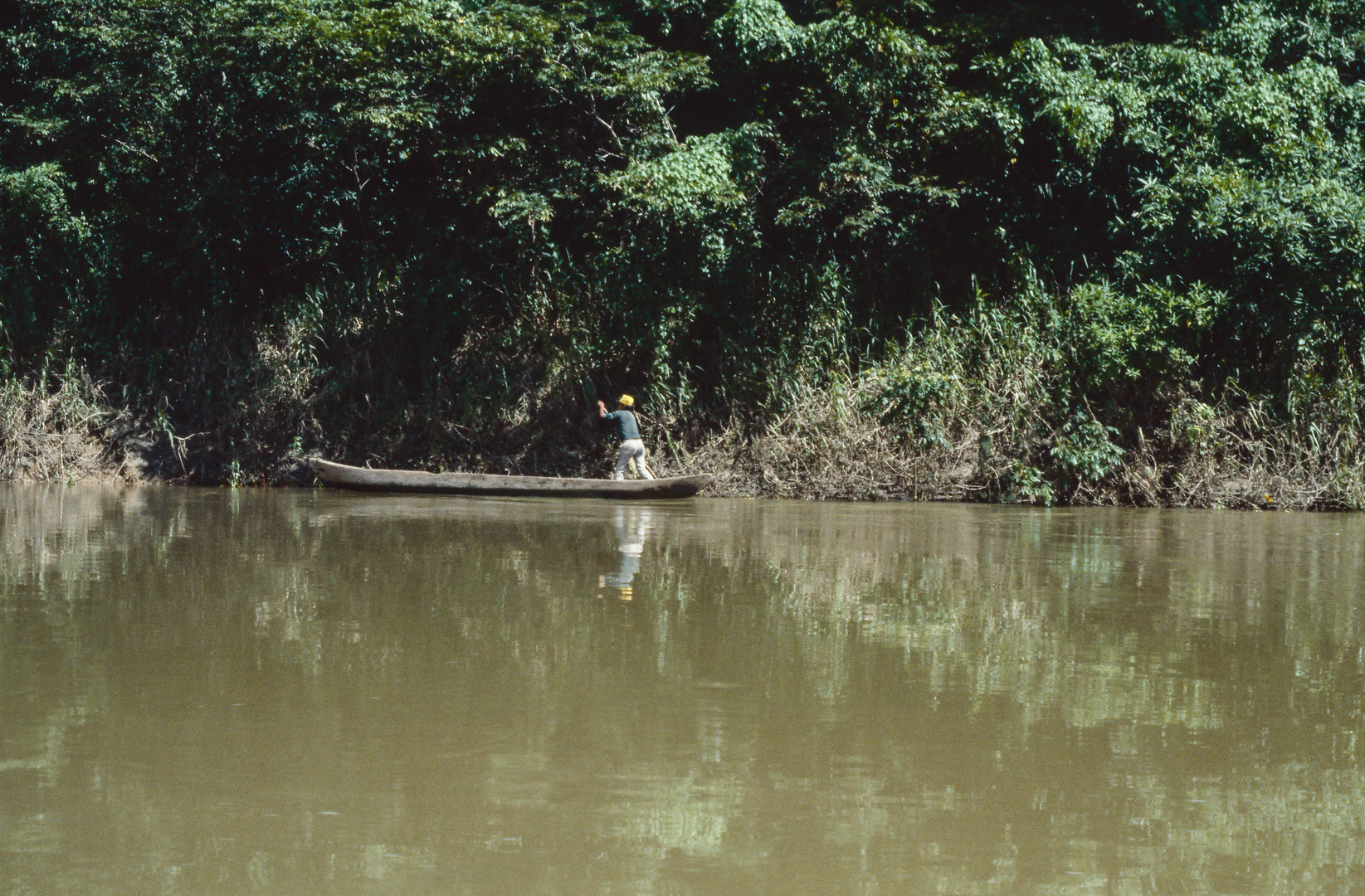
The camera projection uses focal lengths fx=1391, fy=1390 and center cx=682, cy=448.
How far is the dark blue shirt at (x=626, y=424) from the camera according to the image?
1858 cm

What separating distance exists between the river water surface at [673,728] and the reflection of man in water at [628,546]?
0.29 feet

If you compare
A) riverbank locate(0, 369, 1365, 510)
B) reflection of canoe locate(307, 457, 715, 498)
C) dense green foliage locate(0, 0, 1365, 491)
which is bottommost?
reflection of canoe locate(307, 457, 715, 498)

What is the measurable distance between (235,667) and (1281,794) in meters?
3.85

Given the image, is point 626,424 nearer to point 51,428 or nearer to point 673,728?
point 51,428

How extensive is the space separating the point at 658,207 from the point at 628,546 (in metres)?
8.68

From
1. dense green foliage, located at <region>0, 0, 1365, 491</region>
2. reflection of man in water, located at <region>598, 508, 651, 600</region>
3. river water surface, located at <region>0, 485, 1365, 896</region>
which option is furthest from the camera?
dense green foliage, located at <region>0, 0, 1365, 491</region>

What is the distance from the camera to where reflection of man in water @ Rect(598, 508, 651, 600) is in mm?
8312

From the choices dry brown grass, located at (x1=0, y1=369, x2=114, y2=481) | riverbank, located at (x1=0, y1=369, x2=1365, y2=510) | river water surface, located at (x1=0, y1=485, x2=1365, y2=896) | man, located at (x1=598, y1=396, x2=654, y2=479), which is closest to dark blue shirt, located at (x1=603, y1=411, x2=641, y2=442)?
man, located at (x1=598, y1=396, x2=654, y2=479)

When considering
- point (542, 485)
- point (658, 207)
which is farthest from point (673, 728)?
point (658, 207)

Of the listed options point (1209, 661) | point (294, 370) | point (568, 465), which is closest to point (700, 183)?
point (568, 465)

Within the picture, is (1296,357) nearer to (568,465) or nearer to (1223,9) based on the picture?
(1223,9)

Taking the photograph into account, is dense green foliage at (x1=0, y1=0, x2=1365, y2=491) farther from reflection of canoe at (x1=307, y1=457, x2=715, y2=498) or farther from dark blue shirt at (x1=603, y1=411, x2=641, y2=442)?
reflection of canoe at (x1=307, y1=457, x2=715, y2=498)

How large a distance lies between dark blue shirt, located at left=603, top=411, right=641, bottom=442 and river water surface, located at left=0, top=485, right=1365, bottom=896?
9.11 metres

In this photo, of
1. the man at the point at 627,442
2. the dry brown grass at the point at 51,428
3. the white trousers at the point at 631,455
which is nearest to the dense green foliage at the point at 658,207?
the dry brown grass at the point at 51,428
